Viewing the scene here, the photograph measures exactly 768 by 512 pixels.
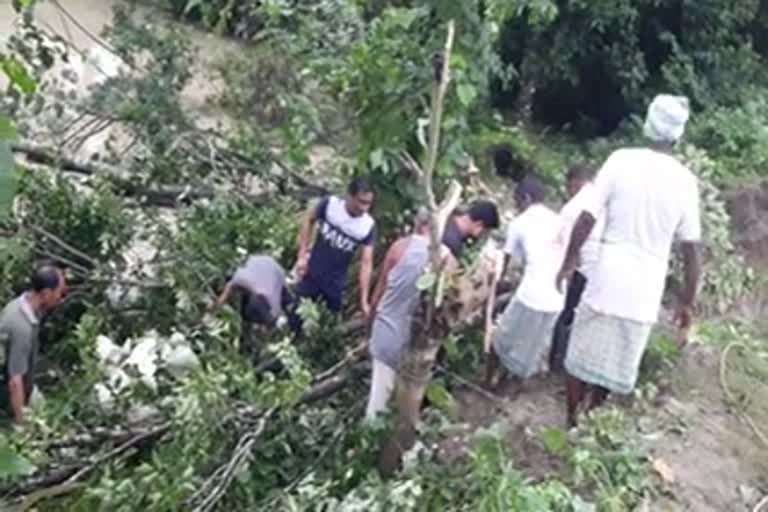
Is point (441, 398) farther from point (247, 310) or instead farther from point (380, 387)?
point (247, 310)

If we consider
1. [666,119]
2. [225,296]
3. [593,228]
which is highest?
[666,119]

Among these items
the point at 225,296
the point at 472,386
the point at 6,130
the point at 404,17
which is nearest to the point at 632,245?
the point at 472,386

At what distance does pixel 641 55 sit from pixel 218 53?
4.92 meters

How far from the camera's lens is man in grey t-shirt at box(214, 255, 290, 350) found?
6.95 metres

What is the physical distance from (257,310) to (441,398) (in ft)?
4.58

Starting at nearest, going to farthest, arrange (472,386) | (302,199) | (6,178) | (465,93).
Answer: (6,178)
(472,386)
(465,93)
(302,199)

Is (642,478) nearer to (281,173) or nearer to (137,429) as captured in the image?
(137,429)

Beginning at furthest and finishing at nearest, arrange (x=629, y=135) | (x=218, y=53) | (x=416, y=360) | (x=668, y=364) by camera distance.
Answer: (x=218, y=53) → (x=629, y=135) → (x=668, y=364) → (x=416, y=360)

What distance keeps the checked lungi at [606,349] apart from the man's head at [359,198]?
1.47 metres

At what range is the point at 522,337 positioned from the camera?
6242 millimetres

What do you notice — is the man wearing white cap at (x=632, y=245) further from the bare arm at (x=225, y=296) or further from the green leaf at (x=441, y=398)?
the bare arm at (x=225, y=296)

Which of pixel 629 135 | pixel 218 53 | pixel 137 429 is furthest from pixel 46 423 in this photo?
pixel 218 53

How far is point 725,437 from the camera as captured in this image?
20.5 ft

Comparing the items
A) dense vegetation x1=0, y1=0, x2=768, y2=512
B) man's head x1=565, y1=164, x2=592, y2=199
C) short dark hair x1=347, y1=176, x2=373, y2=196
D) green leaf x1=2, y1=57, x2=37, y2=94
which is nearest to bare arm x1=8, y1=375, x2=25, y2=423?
dense vegetation x1=0, y1=0, x2=768, y2=512
